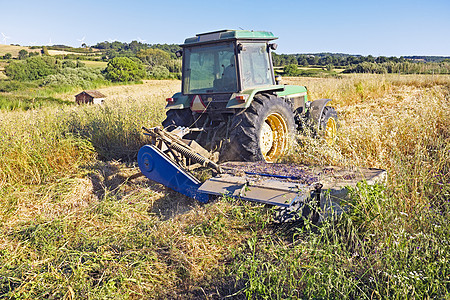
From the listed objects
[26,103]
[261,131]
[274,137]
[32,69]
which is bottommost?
[274,137]

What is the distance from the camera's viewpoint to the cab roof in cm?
486

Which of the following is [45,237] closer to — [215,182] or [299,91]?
[215,182]

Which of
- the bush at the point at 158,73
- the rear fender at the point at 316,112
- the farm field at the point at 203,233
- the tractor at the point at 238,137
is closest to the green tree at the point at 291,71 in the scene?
the bush at the point at 158,73

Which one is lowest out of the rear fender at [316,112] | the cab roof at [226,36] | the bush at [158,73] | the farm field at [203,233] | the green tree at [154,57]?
the farm field at [203,233]

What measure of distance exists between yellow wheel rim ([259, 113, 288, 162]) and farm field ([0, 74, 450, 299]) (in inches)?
16.1

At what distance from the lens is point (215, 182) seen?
371 centimetres

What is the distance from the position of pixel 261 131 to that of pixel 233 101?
561 mm

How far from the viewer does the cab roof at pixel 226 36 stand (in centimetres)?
486

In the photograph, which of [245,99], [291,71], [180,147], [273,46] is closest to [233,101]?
[245,99]

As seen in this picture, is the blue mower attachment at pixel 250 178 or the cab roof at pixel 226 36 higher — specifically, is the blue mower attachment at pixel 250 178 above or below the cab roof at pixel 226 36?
below

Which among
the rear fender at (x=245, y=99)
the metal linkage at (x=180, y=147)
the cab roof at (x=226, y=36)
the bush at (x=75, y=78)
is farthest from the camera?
the bush at (x=75, y=78)

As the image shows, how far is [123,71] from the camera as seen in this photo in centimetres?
3759

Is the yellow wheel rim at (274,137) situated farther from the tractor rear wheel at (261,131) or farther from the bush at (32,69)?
the bush at (32,69)

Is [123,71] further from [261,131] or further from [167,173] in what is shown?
[167,173]
